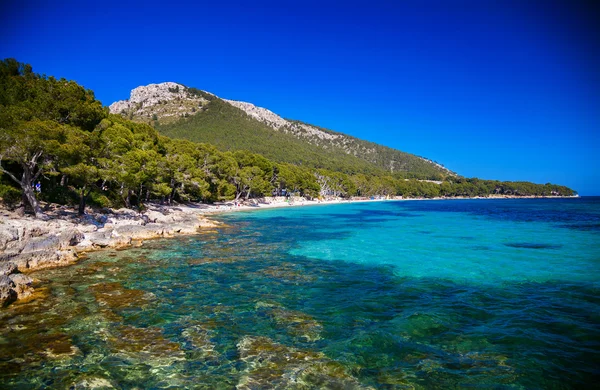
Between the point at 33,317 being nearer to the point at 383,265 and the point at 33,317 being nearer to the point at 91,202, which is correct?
the point at 383,265

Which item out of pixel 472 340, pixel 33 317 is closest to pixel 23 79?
pixel 33 317

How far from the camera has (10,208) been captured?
24.2 m

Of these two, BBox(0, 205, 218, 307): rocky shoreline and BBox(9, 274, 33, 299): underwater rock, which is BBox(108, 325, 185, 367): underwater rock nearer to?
BBox(9, 274, 33, 299): underwater rock

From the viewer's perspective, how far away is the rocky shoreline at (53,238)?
1197 cm

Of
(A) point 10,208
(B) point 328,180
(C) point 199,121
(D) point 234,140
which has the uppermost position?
(C) point 199,121

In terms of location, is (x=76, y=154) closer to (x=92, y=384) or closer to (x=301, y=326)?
(x=92, y=384)

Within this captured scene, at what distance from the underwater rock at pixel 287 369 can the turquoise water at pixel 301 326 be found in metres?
0.04

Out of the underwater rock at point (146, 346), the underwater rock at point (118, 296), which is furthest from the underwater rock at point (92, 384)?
the underwater rock at point (118, 296)

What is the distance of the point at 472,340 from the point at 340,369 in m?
4.13

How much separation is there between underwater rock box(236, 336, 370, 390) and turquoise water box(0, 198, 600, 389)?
0.13 feet

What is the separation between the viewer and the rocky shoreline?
1197cm

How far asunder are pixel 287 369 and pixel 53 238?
1808 centimetres

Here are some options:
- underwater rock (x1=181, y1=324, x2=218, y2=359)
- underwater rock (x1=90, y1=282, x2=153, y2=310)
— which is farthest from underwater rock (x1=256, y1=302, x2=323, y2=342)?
underwater rock (x1=90, y1=282, x2=153, y2=310)

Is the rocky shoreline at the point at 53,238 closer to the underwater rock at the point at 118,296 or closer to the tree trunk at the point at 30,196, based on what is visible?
the tree trunk at the point at 30,196
